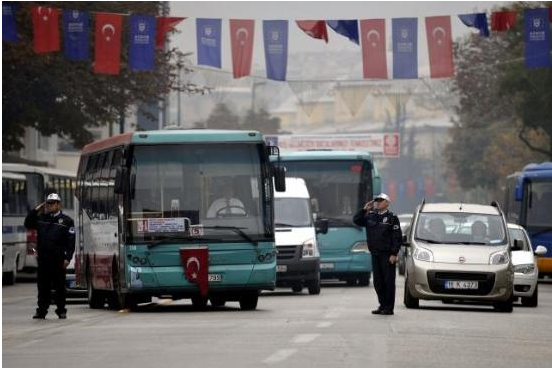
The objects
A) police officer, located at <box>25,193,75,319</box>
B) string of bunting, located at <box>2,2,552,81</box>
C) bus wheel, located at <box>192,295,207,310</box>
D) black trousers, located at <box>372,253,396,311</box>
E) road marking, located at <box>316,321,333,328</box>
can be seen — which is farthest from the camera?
string of bunting, located at <box>2,2,552,81</box>

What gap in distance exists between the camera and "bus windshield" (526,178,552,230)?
4600 centimetres

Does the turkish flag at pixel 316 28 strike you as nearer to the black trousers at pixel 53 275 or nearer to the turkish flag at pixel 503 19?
the turkish flag at pixel 503 19

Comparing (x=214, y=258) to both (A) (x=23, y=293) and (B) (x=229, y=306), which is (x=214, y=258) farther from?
(A) (x=23, y=293)

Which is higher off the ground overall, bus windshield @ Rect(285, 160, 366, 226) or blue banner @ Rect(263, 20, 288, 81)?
blue banner @ Rect(263, 20, 288, 81)

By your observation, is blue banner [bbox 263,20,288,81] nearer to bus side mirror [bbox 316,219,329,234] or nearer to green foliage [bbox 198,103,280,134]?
bus side mirror [bbox 316,219,329,234]

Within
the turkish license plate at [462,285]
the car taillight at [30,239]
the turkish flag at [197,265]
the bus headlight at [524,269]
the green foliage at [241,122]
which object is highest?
the green foliage at [241,122]

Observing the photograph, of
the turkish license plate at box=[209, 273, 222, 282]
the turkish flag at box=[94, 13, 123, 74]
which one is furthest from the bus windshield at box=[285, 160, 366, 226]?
the turkish license plate at box=[209, 273, 222, 282]

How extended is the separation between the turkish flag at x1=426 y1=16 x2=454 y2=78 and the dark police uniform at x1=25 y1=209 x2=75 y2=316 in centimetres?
1789

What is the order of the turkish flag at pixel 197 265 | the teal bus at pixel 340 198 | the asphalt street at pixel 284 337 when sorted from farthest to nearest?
the teal bus at pixel 340 198 < the turkish flag at pixel 197 265 < the asphalt street at pixel 284 337

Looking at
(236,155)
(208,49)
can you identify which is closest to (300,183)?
(208,49)

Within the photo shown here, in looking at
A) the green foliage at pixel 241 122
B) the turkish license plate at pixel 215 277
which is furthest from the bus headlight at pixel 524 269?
the green foliage at pixel 241 122

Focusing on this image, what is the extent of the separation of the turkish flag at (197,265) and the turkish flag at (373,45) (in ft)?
52.5

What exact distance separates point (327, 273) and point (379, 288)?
13824mm

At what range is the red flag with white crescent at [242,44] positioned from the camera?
4262 centimetres
